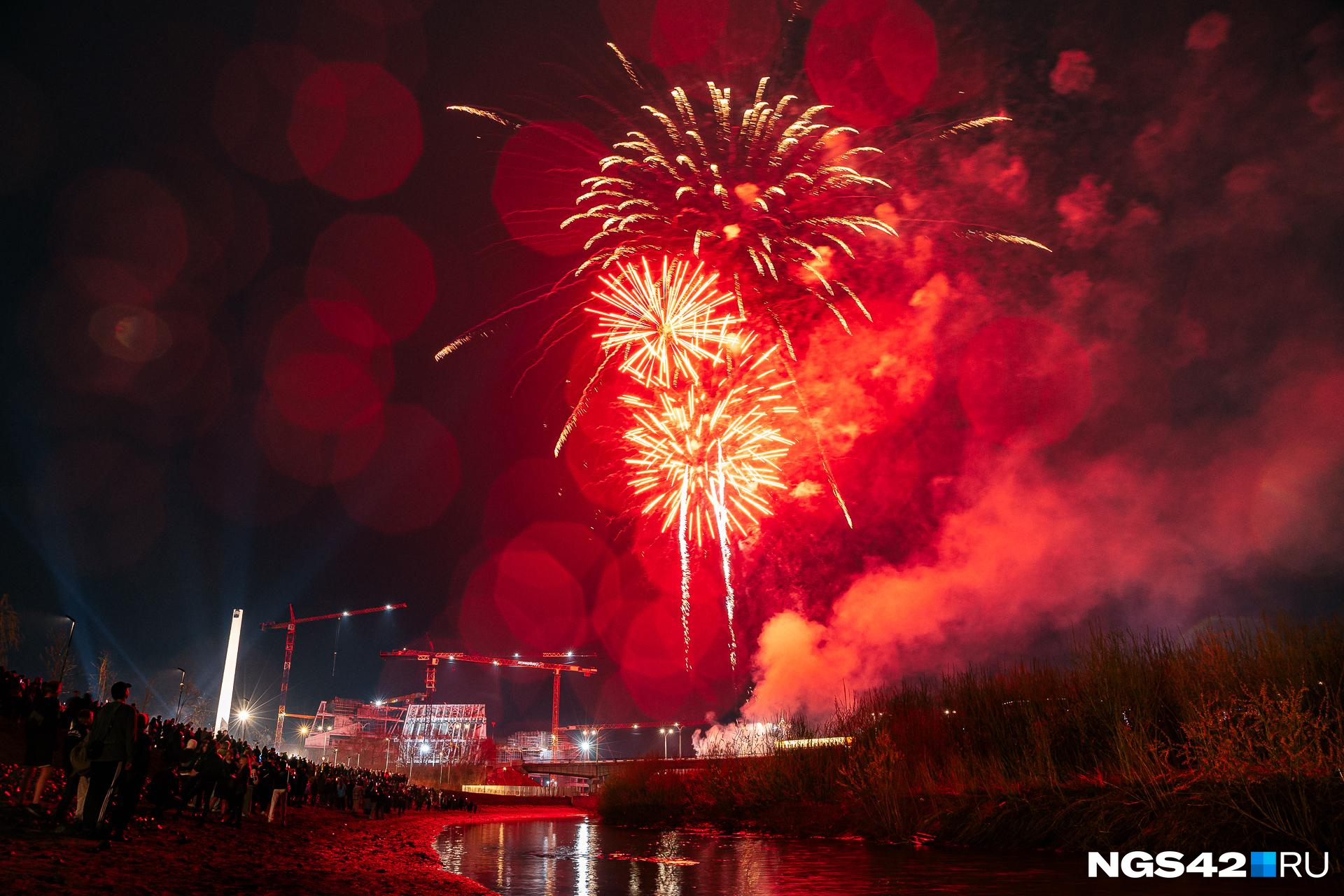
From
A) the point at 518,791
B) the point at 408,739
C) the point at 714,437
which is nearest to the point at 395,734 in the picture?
the point at 408,739

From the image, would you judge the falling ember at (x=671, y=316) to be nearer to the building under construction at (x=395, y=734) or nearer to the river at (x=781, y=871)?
the river at (x=781, y=871)

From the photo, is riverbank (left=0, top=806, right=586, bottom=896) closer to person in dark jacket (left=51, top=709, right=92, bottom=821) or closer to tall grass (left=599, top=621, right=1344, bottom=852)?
person in dark jacket (left=51, top=709, right=92, bottom=821)

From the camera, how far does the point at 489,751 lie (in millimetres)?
120938

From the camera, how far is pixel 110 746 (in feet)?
37.2

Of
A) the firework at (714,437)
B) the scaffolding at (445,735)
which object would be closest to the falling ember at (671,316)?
the firework at (714,437)

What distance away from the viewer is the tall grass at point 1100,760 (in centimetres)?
1378

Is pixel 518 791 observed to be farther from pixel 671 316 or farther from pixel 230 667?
pixel 671 316

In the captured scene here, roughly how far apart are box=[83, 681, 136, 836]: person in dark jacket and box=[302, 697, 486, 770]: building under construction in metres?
96.1

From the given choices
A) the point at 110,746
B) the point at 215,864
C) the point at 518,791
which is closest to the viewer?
the point at 110,746

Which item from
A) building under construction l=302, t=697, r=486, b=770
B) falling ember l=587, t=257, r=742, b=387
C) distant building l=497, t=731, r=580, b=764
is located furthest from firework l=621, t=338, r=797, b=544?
distant building l=497, t=731, r=580, b=764

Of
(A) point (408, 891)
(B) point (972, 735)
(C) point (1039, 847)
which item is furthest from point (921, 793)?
(A) point (408, 891)

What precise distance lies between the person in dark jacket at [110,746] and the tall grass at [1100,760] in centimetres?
1806

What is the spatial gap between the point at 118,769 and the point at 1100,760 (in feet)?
67.6

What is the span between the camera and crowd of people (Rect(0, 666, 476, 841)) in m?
11.6
